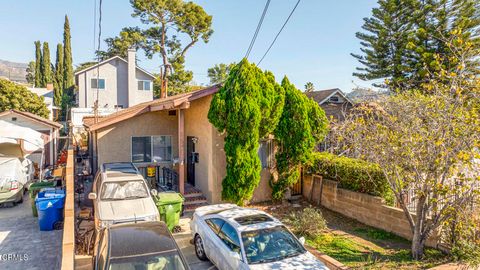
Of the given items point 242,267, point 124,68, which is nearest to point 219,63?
point 124,68

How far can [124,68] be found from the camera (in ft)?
102

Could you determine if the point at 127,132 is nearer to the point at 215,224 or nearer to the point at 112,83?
the point at 215,224

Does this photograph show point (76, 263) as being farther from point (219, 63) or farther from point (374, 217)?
point (219, 63)

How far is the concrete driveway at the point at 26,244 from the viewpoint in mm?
7062

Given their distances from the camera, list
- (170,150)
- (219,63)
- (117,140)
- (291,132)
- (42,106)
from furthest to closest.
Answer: (219,63)
(42,106)
(170,150)
(117,140)
(291,132)

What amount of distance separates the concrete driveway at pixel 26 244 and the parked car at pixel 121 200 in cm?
136

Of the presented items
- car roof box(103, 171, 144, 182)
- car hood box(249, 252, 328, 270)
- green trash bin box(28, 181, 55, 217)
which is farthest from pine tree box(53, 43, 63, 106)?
car hood box(249, 252, 328, 270)

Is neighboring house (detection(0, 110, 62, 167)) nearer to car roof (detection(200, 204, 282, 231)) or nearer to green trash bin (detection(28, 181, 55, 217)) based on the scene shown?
green trash bin (detection(28, 181, 55, 217))

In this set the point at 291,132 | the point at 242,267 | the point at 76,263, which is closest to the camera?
the point at 242,267

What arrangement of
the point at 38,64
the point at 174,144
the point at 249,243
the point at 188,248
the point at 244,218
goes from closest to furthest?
1. the point at 249,243
2. the point at 244,218
3. the point at 188,248
4. the point at 174,144
5. the point at 38,64

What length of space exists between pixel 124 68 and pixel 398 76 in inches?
1053

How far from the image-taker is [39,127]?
17.9 metres

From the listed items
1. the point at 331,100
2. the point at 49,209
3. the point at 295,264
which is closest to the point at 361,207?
the point at 295,264

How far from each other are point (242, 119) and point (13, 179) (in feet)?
31.0
